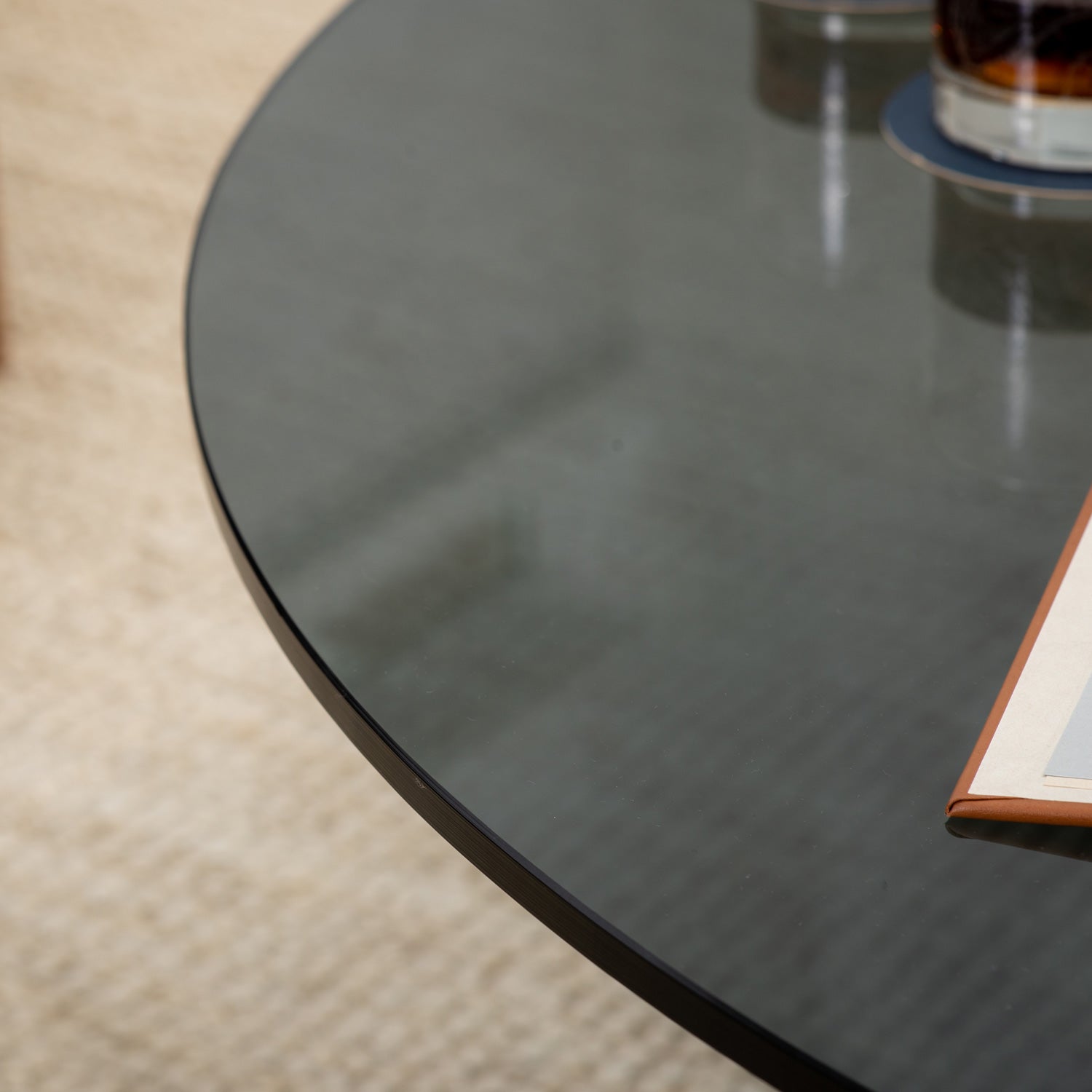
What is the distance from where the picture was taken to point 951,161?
0.67 metres

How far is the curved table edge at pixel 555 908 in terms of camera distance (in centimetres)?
31

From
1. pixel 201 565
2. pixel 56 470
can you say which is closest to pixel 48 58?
pixel 56 470

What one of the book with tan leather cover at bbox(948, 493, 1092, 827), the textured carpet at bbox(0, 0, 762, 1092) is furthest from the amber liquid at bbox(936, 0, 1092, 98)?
the textured carpet at bbox(0, 0, 762, 1092)

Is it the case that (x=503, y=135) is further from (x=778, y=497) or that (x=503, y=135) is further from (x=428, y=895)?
(x=428, y=895)

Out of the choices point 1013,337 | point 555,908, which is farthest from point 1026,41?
point 555,908

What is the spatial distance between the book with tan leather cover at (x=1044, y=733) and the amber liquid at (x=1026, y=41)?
0.29 m

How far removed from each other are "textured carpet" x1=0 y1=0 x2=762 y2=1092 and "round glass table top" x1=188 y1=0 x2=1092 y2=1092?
1.43ft

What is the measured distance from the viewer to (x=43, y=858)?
0.94 meters

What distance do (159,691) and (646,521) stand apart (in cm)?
69

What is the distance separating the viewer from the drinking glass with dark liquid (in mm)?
602

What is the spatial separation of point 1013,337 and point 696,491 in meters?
0.16

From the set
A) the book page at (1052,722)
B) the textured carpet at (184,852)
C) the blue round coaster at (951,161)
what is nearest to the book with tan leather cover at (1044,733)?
the book page at (1052,722)

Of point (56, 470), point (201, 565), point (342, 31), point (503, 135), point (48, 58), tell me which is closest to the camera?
point (503, 135)

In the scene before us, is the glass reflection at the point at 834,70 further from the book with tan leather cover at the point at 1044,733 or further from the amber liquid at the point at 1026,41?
the book with tan leather cover at the point at 1044,733
